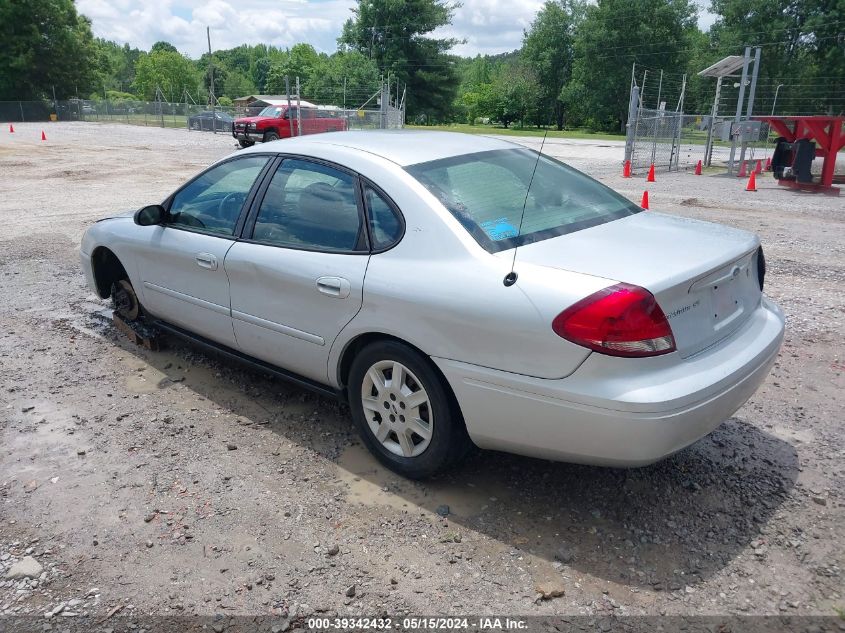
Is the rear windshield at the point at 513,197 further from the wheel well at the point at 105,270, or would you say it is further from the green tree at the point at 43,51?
the green tree at the point at 43,51

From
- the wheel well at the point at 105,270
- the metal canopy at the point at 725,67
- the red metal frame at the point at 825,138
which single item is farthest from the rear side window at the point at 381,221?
the metal canopy at the point at 725,67

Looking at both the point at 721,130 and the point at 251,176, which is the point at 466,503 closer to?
the point at 251,176

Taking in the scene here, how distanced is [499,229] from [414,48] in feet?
219

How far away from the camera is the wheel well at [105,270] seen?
17.4 ft

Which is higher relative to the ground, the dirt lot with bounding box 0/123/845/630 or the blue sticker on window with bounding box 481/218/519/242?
the blue sticker on window with bounding box 481/218/519/242

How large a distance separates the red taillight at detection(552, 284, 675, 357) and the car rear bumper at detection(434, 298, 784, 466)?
5cm

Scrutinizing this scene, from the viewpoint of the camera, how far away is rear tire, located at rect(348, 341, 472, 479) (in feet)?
10.2

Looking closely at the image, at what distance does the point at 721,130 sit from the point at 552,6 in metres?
55.0

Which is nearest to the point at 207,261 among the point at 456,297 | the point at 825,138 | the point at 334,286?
the point at 334,286

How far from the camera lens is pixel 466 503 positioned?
127 inches

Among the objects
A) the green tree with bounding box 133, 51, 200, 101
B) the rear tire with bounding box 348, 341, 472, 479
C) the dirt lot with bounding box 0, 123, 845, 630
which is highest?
the green tree with bounding box 133, 51, 200, 101

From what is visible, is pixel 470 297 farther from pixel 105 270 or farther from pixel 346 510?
pixel 105 270

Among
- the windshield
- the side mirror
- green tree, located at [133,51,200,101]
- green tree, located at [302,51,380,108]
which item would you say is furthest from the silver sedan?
green tree, located at [133,51,200,101]

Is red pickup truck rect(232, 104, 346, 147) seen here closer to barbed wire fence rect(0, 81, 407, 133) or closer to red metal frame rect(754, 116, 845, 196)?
red metal frame rect(754, 116, 845, 196)
